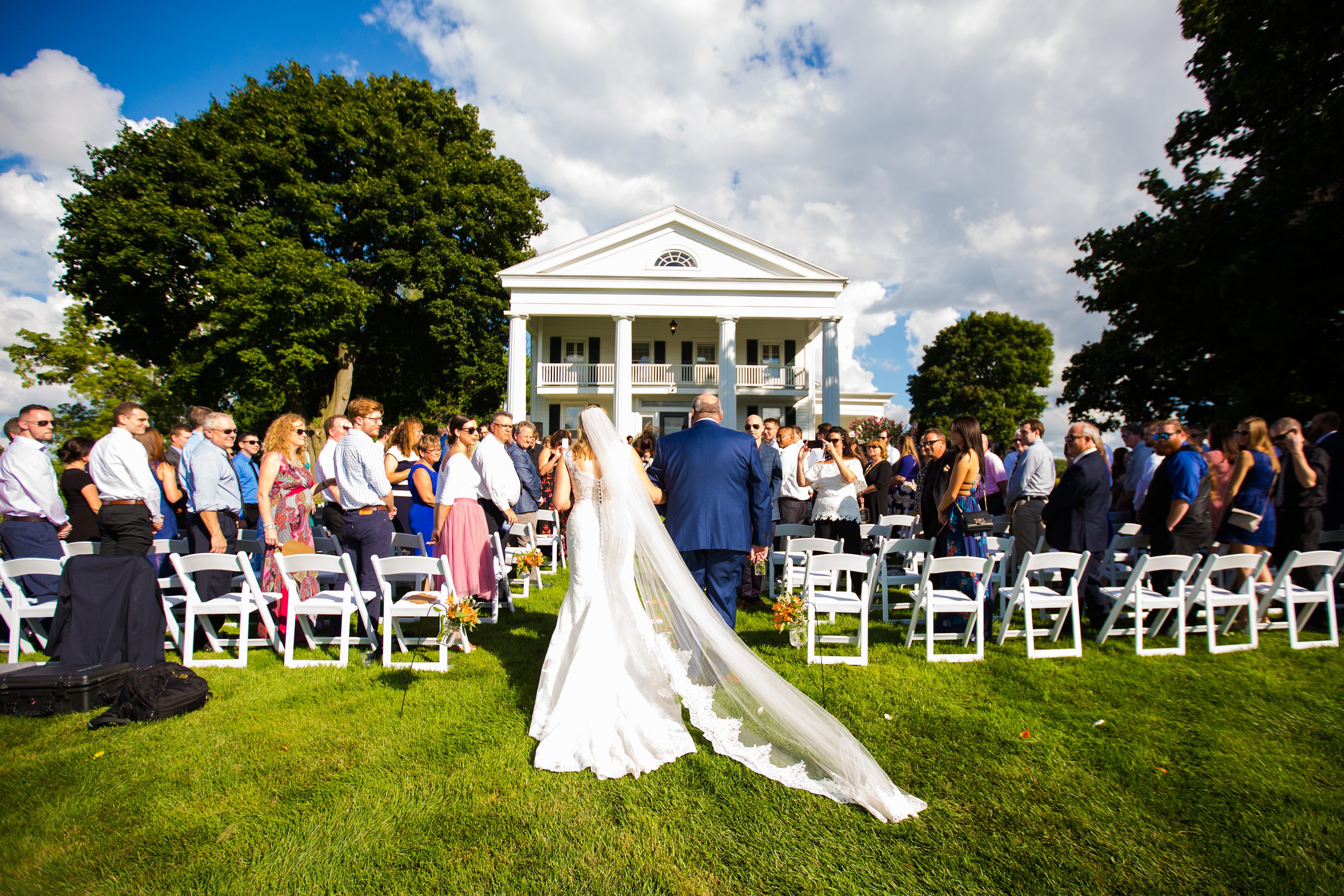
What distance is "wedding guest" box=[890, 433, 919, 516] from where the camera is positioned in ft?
30.1

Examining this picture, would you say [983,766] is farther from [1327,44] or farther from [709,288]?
[709,288]

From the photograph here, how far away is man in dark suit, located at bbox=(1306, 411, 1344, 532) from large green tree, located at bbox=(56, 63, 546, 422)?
2361 cm

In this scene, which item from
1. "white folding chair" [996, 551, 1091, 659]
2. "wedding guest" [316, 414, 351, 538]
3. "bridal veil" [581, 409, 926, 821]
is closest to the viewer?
"bridal veil" [581, 409, 926, 821]

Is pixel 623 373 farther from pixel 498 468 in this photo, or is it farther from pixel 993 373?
pixel 993 373

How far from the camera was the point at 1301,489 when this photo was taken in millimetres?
6582

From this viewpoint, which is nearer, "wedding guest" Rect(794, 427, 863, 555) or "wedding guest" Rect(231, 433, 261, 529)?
"wedding guest" Rect(231, 433, 261, 529)

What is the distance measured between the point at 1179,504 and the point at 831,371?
1825cm

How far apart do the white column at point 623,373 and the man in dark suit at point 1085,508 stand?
18.9m

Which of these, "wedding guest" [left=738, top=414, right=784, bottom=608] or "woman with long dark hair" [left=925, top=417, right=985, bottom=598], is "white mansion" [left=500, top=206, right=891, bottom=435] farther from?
"woman with long dark hair" [left=925, top=417, right=985, bottom=598]

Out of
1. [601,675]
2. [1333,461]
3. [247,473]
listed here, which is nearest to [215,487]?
[247,473]

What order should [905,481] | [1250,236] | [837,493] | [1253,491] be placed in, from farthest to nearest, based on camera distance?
[1250,236], [905,481], [837,493], [1253,491]

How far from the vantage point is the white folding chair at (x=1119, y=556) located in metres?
6.60

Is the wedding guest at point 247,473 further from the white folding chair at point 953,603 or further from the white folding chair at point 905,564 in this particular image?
the white folding chair at point 953,603

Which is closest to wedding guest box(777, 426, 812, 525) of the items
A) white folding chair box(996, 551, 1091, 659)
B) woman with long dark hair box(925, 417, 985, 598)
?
woman with long dark hair box(925, 417, 985, 598)
